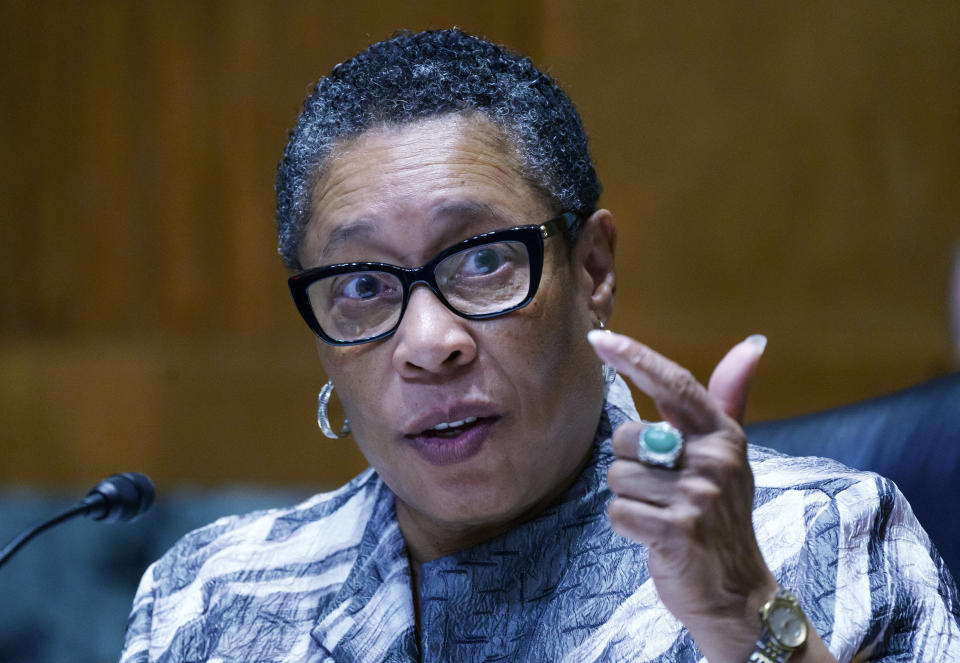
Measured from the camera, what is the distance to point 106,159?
2678 millimetres

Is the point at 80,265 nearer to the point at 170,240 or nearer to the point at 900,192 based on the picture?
the point at 170,240

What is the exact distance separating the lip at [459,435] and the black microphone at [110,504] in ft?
1.36

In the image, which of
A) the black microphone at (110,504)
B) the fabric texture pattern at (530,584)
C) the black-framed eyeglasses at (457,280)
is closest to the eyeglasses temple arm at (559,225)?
the black-framed eyeglasses at (457,280)

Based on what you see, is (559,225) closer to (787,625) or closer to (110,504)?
(787,625)

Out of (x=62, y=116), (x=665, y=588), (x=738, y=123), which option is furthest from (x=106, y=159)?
(x=665, y=588)

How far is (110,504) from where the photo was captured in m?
1.24

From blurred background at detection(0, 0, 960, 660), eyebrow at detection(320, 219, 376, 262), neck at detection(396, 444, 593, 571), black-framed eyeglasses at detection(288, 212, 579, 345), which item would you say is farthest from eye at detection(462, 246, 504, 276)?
blurred background at detection(0, 0, 960, 660)

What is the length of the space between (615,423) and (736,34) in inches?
60.2

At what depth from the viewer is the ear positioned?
1.15 metres

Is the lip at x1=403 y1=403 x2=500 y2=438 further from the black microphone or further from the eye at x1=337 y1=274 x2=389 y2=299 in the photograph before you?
the black microphone

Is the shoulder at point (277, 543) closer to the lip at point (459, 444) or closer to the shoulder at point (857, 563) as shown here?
the lip at point (459, 444)

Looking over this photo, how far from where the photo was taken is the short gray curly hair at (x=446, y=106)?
1.12m

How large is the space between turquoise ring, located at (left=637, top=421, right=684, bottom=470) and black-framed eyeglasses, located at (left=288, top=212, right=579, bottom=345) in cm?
31

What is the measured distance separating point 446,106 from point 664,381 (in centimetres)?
50
